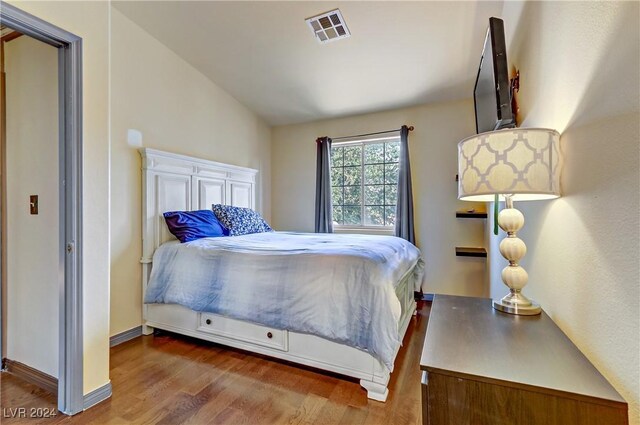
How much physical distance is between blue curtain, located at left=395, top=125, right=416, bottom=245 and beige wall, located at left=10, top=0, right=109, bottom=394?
296cm

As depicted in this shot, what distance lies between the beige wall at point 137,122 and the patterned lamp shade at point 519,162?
2.73 meters

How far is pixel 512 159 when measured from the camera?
3.05 ft

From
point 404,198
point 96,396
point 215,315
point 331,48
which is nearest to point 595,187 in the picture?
point 215,315

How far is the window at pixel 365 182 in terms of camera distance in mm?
3920

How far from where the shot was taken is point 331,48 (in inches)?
111

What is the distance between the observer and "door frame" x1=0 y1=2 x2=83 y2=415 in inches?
60.9

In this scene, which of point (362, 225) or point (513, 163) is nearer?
point (513, 163)

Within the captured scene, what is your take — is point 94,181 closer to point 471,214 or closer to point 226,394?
point 226,394

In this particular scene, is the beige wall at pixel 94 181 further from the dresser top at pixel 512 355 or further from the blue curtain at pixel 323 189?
the blue curtain at pixel 323 189

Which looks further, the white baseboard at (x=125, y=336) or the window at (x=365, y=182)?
the window at (x=365, y=182)

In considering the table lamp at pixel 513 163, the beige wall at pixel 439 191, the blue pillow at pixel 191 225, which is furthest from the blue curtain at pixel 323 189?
the table lamp at pixel 513 163

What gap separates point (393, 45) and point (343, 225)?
230cm

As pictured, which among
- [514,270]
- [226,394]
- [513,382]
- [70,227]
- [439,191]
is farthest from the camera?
[439,191]

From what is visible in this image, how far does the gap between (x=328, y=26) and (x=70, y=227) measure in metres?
2.41
